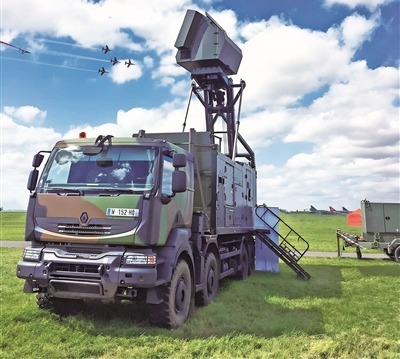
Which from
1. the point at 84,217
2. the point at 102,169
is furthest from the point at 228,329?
the point at 102,169

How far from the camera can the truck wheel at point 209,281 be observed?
319 inches

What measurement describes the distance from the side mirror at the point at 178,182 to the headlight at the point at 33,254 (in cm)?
212

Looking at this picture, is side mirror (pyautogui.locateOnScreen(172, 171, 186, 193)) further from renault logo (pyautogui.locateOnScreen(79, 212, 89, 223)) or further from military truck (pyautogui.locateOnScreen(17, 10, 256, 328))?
renault logo (pyautogui.locateOnScreen(79, 212, 89, 223))

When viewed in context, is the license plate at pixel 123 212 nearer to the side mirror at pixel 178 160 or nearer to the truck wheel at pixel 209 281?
the side mirror at pixel 178 160

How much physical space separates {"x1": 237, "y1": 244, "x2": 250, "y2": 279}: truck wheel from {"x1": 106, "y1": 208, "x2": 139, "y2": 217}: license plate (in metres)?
6.30

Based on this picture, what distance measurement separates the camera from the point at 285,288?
→ 34.3 feet

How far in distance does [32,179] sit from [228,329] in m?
3.72

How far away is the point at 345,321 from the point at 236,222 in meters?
4.31

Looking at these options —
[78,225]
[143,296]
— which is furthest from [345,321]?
[78,225]

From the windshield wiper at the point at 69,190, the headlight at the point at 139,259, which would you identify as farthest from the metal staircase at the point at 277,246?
the windshield wiper at the point at 69,190

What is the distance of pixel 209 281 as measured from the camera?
8.52 meters

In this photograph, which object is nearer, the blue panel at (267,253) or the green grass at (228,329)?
the green grass at (228,329)

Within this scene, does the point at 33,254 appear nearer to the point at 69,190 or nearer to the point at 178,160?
the point at 69,190

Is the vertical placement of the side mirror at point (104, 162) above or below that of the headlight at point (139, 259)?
above
